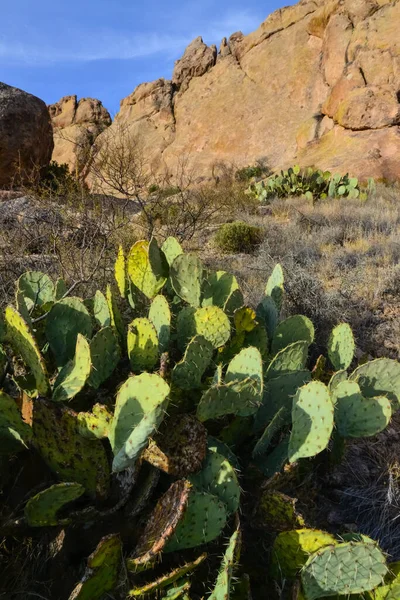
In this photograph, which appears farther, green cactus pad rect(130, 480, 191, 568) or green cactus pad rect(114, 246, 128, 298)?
green cactus pad rect(114, 246, 128, 298)

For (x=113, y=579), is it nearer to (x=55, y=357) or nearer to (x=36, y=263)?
(x=55, y=357)

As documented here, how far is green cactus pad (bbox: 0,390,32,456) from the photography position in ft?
4.86

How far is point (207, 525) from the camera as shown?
1.35m

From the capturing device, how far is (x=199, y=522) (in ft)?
4.44

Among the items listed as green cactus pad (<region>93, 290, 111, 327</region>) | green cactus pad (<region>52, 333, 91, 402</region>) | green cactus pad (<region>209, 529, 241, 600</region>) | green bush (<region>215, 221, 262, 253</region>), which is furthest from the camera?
green bush (<region>215, 221, 262, 253</region>)

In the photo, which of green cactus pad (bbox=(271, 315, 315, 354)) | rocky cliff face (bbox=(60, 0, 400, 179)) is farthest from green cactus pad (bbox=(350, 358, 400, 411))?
rocky cliff face (bbox=(60, 0, 400, 179))

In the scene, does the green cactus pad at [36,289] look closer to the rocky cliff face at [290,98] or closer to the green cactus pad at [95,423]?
the green cactus pad at [95,423]

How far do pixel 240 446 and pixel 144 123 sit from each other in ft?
106

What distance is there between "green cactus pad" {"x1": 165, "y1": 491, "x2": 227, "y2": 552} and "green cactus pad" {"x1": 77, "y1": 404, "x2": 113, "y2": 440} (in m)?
0.35

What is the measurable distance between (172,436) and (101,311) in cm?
93

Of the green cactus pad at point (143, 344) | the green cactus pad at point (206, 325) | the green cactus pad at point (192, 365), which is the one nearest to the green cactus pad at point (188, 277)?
the green cactus pad at point (206, 325)

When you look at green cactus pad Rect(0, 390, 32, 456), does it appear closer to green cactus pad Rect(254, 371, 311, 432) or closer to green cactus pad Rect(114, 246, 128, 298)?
green cactus pad Rect(254, 371, 311, 432)

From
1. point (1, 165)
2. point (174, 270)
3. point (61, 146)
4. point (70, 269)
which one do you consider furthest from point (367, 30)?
point (61, 146)

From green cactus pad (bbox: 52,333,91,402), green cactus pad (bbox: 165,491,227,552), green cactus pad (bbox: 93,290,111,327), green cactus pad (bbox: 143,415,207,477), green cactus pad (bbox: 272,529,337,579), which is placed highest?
green cactus pad (bbox: 93,290,111,327)
